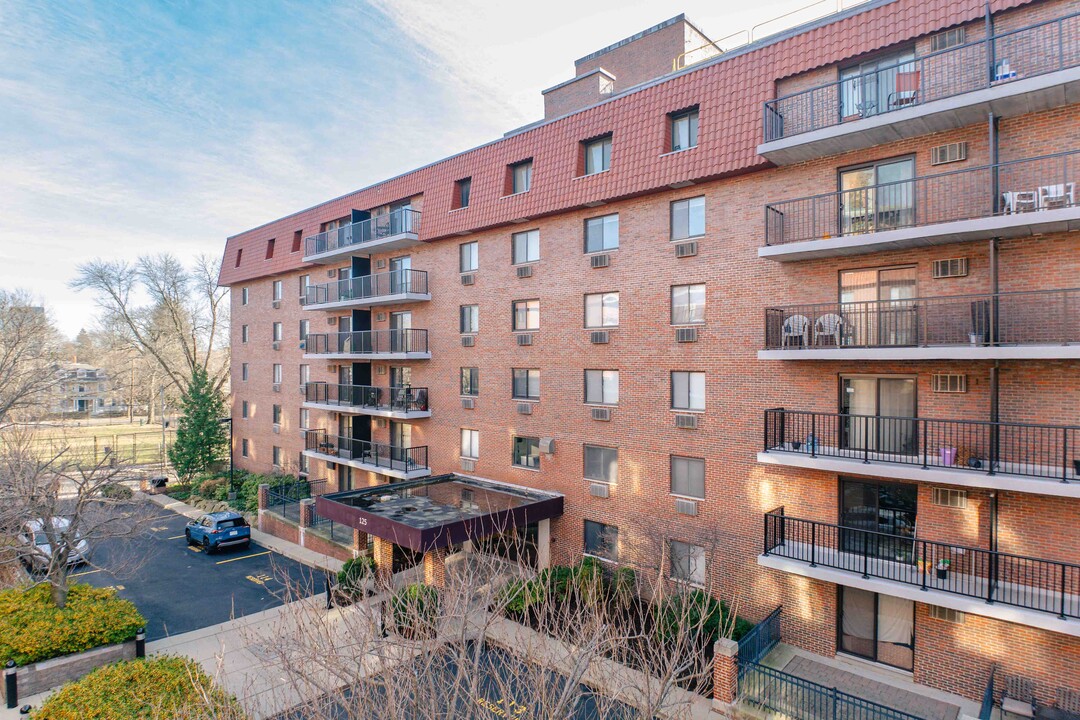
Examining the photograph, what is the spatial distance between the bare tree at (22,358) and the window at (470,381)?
1598 centimetres

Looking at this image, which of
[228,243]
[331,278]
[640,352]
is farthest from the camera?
[228,243]

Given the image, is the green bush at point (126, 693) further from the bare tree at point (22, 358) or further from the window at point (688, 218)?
the bare tree at point (22, 358)

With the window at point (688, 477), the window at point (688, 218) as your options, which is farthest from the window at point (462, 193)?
the window at point (688, 477)

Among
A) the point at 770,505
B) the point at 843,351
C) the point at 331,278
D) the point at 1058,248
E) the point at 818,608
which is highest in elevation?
the point at 331,278

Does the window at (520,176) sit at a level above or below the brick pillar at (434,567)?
above

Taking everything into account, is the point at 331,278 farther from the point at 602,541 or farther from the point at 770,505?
the point at 770,505

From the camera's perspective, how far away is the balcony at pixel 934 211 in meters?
9.90

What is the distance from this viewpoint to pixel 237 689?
477 inches

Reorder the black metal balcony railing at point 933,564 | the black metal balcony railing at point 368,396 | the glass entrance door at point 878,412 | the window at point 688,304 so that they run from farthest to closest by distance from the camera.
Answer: the black metal balcony railing at point 368,396
the window at point 688,304
the glass entrance door at point 878,412
the black metal balcony railing at point 933,564

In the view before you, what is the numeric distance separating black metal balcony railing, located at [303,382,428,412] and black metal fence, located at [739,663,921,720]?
14.3 meters

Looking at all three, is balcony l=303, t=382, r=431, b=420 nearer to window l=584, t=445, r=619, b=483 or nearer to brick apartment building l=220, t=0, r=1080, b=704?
brick apartment building l=220, t=0, r=1080, b=704

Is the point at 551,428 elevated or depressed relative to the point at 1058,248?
depressed

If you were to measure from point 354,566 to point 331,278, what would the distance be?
48.2 feet

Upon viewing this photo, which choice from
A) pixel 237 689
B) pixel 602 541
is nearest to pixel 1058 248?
pixel 602 541
